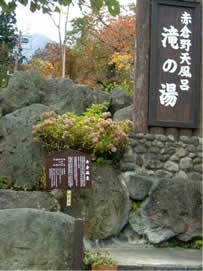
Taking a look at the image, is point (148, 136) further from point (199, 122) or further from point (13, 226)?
point (13, 226)

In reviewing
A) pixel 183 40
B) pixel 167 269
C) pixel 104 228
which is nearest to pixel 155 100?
pixel 183 40

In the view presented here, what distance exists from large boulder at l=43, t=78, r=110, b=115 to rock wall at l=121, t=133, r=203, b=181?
2157mm

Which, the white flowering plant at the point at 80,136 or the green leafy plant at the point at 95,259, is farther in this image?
the white flowering plant at the point at 80,136

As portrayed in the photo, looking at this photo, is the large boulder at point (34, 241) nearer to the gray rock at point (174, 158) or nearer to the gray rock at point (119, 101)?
the gray rock at point (174, 158)

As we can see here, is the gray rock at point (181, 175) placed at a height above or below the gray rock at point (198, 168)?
below

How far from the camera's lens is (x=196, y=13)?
26.6 feet

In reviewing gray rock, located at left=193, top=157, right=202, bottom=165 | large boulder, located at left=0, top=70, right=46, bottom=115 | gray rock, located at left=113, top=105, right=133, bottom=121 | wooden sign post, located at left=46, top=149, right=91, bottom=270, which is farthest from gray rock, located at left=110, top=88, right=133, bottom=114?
wooden sign post, located at left=46, top=149, right=91, bottom=270

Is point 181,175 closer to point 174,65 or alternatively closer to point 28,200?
point 174,65

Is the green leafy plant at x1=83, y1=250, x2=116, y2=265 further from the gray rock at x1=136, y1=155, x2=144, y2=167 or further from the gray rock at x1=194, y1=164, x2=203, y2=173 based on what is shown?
the gray rock at x1=194, y1=164, x2=203, y2=173

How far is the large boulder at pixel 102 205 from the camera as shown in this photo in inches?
266

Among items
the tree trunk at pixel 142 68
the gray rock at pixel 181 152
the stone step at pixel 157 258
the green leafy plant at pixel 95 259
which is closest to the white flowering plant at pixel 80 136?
the tree trunk at pixel 142 68

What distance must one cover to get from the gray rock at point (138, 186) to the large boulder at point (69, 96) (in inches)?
101

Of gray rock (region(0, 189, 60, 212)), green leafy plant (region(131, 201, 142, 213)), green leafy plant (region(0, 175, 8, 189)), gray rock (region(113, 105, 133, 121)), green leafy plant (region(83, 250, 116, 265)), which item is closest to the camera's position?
green leafy plant (region(83, 250, 116, 265))

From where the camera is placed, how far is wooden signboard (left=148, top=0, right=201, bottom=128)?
779 cm
